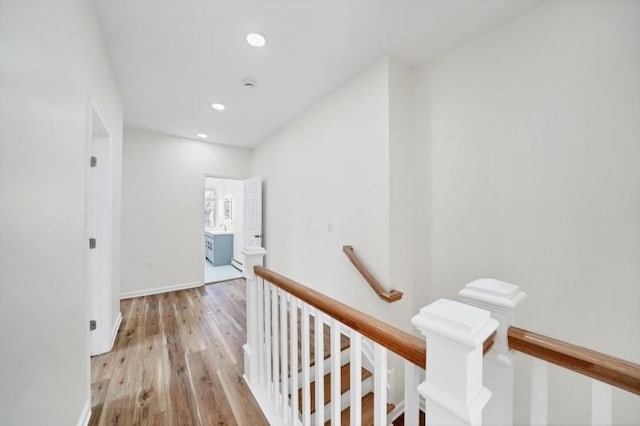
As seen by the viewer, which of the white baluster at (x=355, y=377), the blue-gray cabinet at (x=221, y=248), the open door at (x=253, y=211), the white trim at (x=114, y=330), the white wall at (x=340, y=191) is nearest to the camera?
the white baluster at (x=355, y=377)

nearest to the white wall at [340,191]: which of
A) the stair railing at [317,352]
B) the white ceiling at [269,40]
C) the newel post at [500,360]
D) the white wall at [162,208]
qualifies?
the white ceiling at [269,40]

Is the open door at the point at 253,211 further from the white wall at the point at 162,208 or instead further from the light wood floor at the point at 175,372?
the light wood floor at the point at 175,372

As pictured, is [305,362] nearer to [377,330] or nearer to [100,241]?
[377,330]

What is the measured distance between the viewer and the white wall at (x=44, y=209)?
30.9 inches

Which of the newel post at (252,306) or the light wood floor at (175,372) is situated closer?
the light wood floor at (175,372)

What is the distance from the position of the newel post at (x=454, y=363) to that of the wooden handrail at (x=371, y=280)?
4.62ft

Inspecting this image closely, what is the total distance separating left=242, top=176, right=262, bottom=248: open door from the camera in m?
4.21

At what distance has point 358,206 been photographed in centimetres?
237

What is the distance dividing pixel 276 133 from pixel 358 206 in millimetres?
2268

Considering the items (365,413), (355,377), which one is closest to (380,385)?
(355,377)

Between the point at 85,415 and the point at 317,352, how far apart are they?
156 cm

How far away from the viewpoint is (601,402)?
0.64m

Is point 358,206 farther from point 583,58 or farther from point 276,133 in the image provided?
point 276,133

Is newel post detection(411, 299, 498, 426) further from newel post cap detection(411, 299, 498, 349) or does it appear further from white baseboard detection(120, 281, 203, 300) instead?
white baseboard detection(120, 281, 203, 300)
